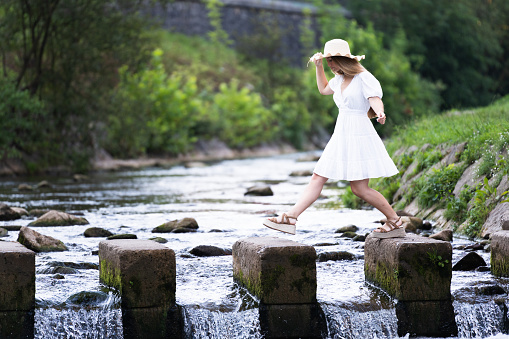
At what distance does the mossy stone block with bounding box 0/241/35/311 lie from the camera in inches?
197

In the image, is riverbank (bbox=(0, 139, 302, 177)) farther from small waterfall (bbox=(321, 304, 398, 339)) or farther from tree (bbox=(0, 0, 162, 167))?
small waterfall (bbox=(321, 304, 398, 339))

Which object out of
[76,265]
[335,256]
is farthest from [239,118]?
[76,265]

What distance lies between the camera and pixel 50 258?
22.9ft

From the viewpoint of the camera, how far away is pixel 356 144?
592 centimetres

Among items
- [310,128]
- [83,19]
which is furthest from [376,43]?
[83,19]

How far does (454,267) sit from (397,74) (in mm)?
37781

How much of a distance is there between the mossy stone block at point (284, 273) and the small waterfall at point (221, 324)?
18 cm

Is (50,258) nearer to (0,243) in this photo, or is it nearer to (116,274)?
(0,243)

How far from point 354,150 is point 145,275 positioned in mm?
1984

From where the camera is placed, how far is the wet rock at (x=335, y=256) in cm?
706

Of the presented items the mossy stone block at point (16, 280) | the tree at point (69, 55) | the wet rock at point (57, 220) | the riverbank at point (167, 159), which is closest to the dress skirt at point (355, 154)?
the mossy stone block at point (16, 280)

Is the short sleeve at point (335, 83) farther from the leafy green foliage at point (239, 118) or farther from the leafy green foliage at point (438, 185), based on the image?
the leafy green foliage at point (239, 118)

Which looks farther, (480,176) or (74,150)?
(74,150)

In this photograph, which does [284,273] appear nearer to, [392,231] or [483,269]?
[392,231]
